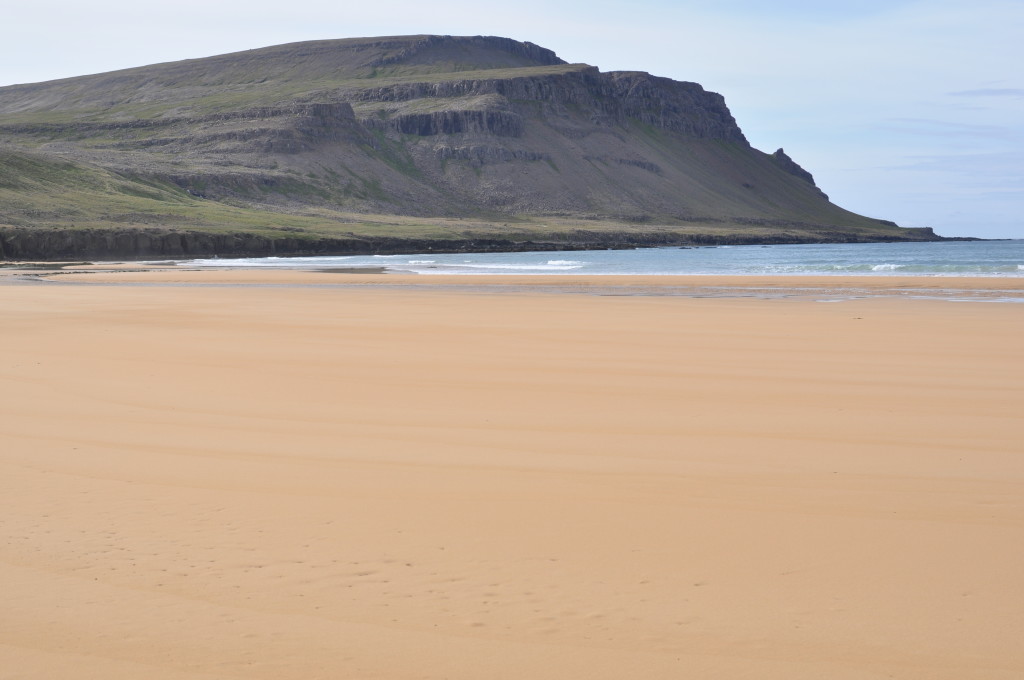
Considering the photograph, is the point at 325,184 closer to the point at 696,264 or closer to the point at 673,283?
→ the point at 696,264

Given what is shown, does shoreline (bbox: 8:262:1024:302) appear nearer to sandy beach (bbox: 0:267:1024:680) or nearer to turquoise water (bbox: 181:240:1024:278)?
turquoise water (bbox: 181:240:1024:278)

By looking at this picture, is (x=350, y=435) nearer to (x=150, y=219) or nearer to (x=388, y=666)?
Answer: (x=388, y=666)

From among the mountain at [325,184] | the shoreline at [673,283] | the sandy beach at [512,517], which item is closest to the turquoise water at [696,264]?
the shoreline at [673,283]

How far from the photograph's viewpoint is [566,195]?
177 m

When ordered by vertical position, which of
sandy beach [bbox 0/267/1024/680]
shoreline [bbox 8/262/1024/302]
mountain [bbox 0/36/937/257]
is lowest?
sandy beach [bbox 0/267/1024/680]

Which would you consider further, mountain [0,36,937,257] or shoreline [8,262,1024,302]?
mountain [0,36,937,257]

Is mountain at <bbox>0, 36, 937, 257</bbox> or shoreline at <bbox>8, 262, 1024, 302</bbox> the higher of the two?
mountain at <bbox>0, 36, 937, 257</bbox>

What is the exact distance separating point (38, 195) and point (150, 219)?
1309 cm

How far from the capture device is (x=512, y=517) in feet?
18.1

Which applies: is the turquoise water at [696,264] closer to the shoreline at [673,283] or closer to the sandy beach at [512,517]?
the shoreline at [673,283]

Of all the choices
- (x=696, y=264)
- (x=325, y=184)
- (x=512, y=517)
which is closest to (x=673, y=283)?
(x=696, y=264)

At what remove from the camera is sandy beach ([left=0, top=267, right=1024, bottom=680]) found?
150 inches

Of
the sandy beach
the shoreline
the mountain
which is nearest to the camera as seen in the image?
the sandy beach

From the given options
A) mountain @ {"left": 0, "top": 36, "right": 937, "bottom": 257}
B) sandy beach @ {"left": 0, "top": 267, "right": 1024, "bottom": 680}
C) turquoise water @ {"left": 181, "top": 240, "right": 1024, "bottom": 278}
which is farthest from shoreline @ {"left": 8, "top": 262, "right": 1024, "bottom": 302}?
mountain @ {"left": 0, "top": 36, "right": 937, "bottom": 257}
